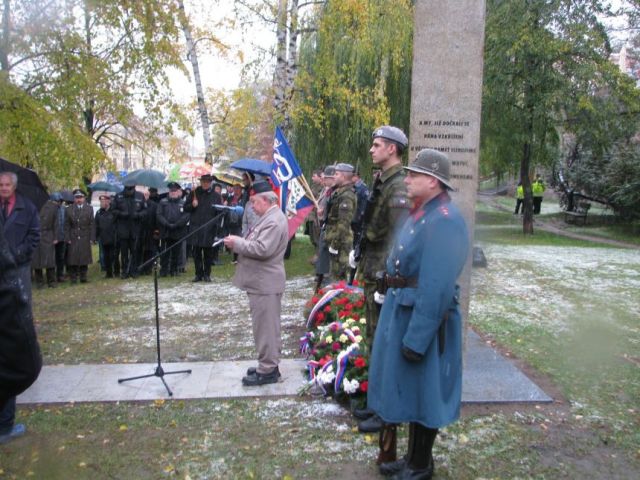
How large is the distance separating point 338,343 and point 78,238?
8.39m

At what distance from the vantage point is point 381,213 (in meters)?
4.76

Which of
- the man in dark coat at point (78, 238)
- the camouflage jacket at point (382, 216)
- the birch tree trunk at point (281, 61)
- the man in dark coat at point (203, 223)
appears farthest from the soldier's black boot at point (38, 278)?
the camouflage jacket at point (382, 216)

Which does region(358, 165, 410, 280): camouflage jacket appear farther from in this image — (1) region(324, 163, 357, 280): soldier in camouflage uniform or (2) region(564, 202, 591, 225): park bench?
(2) region(564, 202, 591, 225): park bench

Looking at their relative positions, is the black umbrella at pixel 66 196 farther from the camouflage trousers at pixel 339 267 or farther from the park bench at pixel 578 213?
the park bench at pixel 578 213

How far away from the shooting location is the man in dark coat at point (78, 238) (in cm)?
1226

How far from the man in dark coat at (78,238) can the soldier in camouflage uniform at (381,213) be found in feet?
29.4

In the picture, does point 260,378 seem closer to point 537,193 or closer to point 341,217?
point 341,217

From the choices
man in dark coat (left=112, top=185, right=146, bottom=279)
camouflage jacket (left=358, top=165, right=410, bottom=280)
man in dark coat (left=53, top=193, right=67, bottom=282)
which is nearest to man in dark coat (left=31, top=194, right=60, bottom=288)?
man in dark coat (left=53, top=193, right=67, bottom=282)

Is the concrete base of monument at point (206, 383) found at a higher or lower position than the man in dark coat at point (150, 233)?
lower

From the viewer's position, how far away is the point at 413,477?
3711mm

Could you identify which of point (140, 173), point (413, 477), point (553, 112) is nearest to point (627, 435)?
point (413, 477)

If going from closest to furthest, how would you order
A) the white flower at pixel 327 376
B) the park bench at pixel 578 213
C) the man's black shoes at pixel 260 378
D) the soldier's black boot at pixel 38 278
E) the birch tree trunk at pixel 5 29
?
the white flower at pixel 327 376, the man's black shoes at pixel 260 378, the birch tree trunk at pixel 5 29, the soldier's black boot at pixel 38 278, the park bench at pixel 578 213

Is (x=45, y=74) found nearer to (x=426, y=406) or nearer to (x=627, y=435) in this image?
(x=426, y=406)

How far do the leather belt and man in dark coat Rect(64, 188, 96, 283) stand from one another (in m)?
10.1
